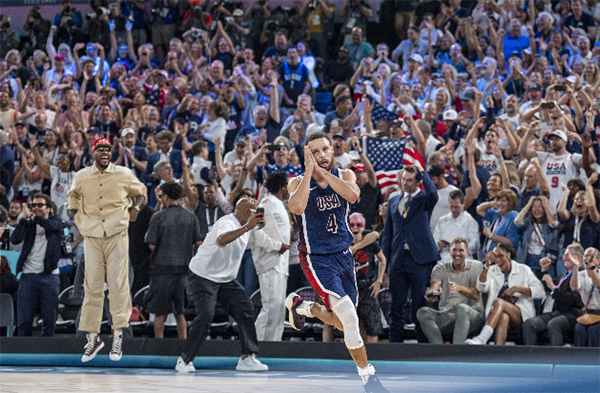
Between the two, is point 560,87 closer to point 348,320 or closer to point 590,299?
point 590,299

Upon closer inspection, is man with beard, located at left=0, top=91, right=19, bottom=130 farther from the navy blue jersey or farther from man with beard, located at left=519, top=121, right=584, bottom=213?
the navy blue jersey

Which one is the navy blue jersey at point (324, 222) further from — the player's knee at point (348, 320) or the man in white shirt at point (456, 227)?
the man in white shirt at point (456, 227)

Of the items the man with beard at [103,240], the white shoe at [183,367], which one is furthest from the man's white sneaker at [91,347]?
the white shoe at [183,367]

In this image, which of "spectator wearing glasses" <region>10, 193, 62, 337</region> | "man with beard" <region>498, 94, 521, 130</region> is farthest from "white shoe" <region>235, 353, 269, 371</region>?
"man with beard" <region>498, 94, 521, 130</region>

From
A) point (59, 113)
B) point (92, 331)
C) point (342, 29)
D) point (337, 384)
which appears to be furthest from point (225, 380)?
point (342, 29)

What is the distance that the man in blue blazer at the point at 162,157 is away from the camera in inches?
486

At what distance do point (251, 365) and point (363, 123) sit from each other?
4893 millimetres

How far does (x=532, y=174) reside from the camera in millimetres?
10641

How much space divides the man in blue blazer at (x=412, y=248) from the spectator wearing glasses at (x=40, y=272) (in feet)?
14.0

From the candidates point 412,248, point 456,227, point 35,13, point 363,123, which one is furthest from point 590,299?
point 35,13

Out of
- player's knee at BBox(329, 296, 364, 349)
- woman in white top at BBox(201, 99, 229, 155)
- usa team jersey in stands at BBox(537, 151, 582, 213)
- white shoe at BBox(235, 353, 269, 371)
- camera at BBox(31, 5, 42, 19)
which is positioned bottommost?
white shoe at BBox(235, 353, 269, 371)

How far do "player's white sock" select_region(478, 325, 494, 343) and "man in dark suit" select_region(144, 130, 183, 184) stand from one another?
208 inches

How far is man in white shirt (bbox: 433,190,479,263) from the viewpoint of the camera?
10.4 meters

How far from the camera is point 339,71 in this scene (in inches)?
648
